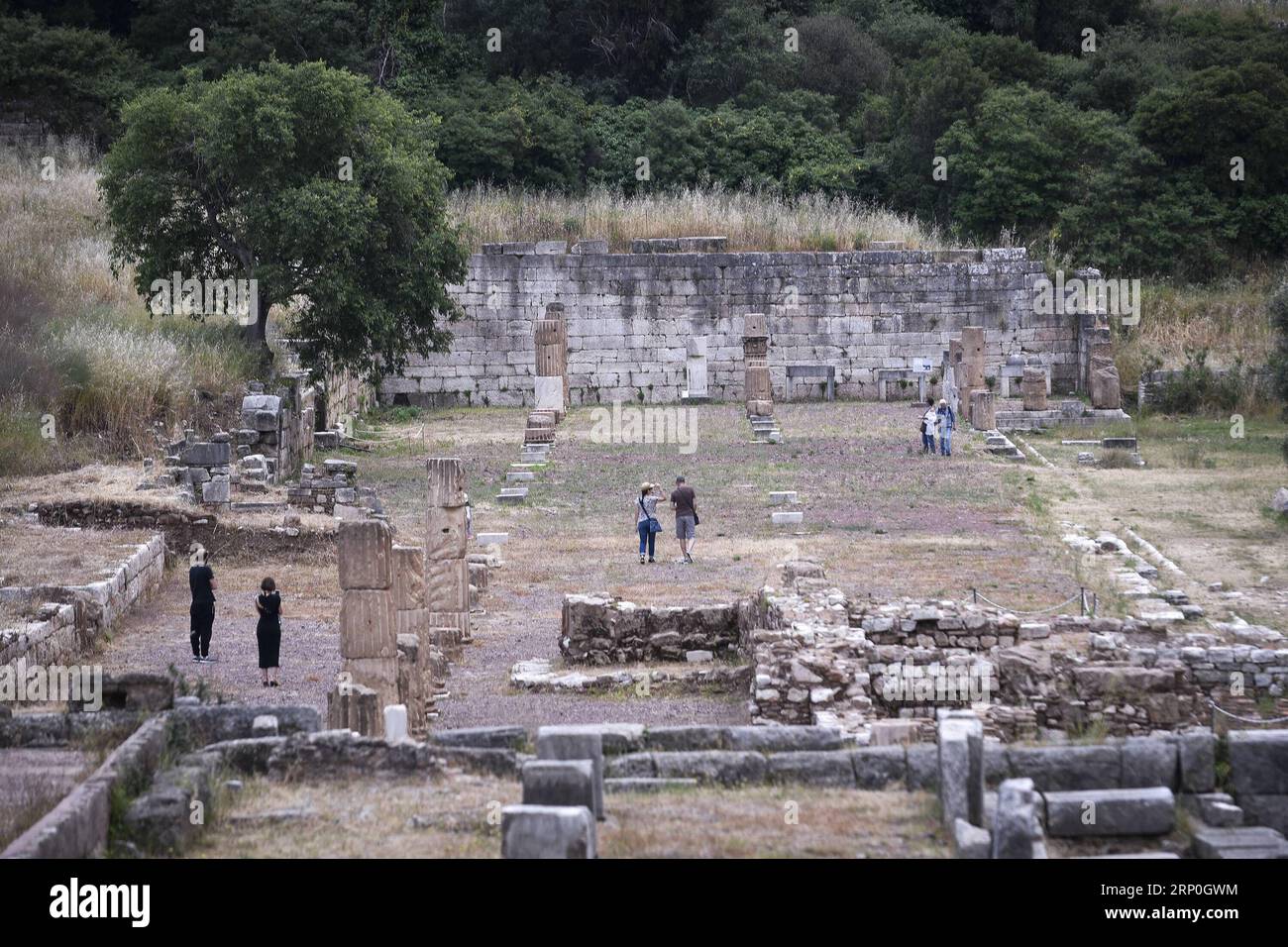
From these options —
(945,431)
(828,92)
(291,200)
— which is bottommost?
(945,431)

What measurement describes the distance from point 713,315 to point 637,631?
22516mm

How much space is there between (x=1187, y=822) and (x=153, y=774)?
5547mm

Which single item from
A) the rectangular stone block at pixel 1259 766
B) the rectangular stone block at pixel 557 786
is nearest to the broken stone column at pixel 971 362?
the rectangular stone block at pixel 1259 766

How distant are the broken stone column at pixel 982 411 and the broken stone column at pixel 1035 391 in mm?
1991

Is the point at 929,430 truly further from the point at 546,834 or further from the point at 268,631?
the point at 546,834

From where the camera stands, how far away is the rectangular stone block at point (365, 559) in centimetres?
1408

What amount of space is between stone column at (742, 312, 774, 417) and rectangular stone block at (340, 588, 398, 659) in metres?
21.5

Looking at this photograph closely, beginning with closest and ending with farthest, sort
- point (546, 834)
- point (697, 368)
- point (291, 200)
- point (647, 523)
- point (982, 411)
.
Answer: point (546, 834), point (647, 523), point (291, 200), point (982, 411), point (697, 368)

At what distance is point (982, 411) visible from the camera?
1286 inches

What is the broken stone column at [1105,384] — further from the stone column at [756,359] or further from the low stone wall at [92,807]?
the low stone wall at [92,807]

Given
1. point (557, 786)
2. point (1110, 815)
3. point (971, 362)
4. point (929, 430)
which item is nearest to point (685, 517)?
point (929, 430)

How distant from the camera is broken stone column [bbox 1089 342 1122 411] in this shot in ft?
113
